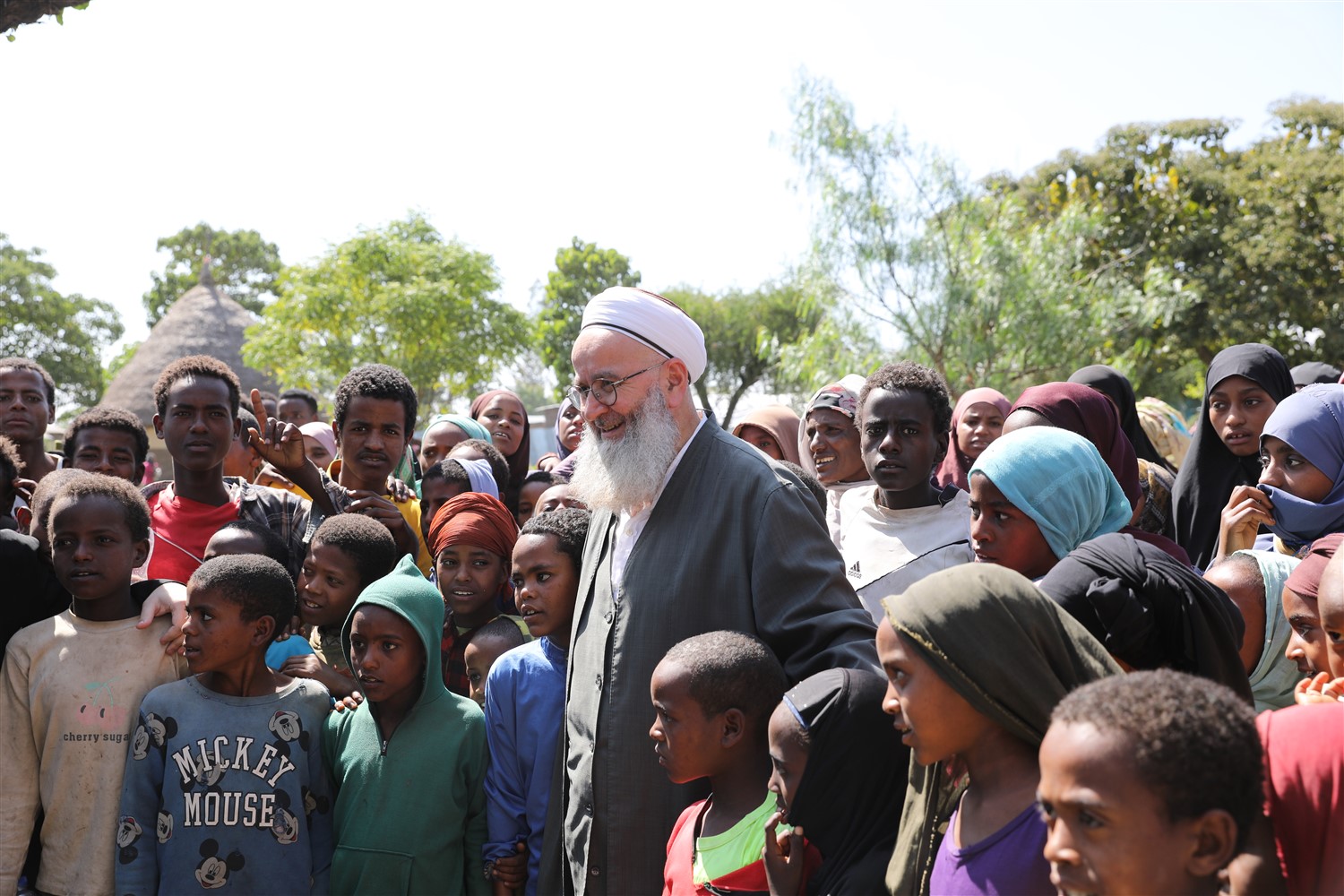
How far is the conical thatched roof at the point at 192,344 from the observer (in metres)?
28.8

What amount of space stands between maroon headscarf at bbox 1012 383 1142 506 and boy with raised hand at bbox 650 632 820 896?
6.14 feet

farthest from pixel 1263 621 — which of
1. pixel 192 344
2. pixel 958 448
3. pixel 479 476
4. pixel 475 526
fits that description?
pixel 192 344

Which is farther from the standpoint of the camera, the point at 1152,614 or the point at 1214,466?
the point at 1214,466

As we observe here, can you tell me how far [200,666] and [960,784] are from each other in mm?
2501

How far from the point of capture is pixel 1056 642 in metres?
2.07

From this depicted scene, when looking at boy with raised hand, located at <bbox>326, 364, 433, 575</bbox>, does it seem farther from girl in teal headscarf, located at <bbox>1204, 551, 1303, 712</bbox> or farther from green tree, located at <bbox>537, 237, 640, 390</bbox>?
green tree, located at <bbox>537, 237, 640, 390</bbox>

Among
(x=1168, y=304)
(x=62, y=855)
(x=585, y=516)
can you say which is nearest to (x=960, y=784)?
(x=585, y=516)

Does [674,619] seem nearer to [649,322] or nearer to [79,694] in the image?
[649,322]

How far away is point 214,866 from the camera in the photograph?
3.33 m

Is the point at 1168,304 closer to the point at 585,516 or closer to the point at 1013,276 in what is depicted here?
the point at 1013,276

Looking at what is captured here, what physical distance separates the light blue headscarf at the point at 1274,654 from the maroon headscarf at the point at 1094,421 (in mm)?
552

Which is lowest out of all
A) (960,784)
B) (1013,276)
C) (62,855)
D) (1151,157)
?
(62,855)

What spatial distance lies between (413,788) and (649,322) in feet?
5.47

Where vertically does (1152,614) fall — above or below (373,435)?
below
